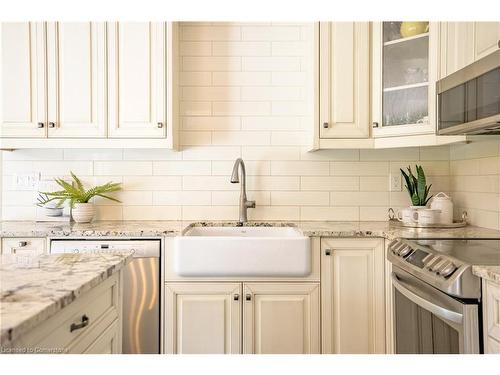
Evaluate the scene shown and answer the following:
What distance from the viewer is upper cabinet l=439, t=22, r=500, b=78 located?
179cm

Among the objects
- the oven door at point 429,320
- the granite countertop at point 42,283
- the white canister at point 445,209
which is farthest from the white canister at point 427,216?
the granite countertop at point 42,283

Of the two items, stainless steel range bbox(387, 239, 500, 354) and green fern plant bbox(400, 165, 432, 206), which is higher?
green fern plant bbox(400, 165, 432, 206)

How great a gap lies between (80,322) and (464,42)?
199 centimetres

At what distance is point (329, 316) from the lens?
2.25m

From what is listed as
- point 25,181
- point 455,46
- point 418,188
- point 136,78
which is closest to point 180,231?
point 136,78

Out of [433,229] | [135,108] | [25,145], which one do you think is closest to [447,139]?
[433,229]

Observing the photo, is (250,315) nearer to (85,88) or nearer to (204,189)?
(204,189)

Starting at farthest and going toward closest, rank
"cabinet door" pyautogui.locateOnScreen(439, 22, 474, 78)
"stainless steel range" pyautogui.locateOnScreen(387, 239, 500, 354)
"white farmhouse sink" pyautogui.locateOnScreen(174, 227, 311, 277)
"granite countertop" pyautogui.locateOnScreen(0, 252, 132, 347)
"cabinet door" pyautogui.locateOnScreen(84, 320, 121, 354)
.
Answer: "white farmhouse sink" pyautogui.locateOnScreen(174, 227, 311, 277) < "cabinet door" pyautogui.locateOnScreen(439, 22, 474, 78) < "stainless steel range" pyautogui.locateOnScreen(387, 239, 500, 354) < "cabinet door" pyautogui.locateOnScreen(84, 320, 121, 354) < "granite countertop" pyautogui.locateOnScreen(0, 252, 132, 347)

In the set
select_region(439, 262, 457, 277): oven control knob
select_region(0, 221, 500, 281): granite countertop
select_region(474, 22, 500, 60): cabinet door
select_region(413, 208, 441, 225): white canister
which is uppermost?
select_region(474, 22, 500, 60): cabinet door

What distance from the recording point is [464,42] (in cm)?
206

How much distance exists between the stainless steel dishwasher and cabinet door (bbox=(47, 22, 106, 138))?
25.4 inches

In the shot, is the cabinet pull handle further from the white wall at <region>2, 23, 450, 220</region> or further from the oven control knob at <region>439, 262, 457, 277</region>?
the white wall at <region>2, 23, 450, 220</region>

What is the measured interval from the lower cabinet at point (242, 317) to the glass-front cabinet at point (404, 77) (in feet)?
3.22

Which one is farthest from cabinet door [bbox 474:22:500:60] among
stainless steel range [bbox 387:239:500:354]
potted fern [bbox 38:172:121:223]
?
potted fern [bbox 38:172:121:223]
